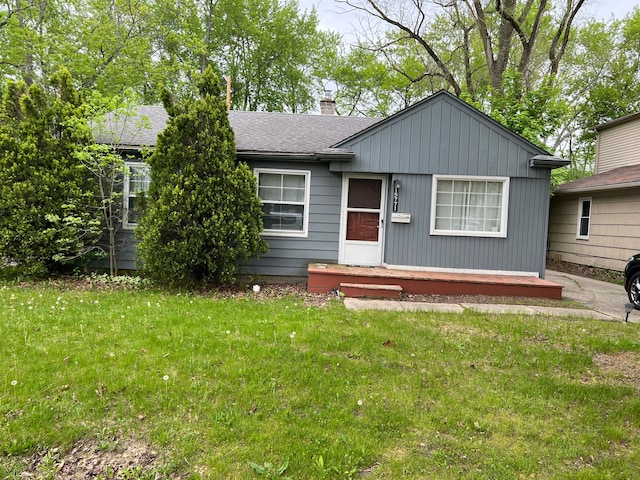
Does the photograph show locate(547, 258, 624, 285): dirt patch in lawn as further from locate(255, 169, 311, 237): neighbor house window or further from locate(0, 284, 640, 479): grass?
locate(255, 169, 311, 237): neighbor house window

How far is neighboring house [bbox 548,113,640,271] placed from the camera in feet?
35.8

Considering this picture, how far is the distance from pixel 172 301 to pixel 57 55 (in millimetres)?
17092

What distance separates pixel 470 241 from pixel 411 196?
155 cm

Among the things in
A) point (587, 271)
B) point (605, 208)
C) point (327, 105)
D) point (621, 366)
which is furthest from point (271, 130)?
point (587, 271)

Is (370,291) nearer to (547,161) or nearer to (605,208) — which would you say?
(547,161)

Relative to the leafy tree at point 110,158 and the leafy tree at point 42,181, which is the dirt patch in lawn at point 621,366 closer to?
the leafy tree at point 110,158

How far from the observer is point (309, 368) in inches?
141

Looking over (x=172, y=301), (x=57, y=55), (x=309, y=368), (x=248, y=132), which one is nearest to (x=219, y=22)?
(x=57, y=55)

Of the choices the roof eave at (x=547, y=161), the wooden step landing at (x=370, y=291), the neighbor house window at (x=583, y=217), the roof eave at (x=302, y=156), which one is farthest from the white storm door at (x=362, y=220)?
the neighbor house window at (x=583, y=217)

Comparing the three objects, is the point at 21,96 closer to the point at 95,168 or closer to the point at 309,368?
the point at 95,168

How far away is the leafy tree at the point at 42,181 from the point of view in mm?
6879

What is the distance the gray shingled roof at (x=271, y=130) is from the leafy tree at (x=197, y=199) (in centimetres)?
103

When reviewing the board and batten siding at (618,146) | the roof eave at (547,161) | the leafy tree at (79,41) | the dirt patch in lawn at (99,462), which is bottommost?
the dirt patch in lawn at (99,462)

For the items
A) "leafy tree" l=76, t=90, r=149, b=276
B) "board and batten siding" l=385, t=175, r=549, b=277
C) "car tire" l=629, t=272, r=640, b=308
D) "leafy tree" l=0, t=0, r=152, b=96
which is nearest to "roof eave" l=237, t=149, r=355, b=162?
"board and batten siding" l=385, t=175, r=549, b=277
